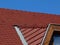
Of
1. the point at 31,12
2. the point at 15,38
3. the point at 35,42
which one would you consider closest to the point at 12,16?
the point at 31,12

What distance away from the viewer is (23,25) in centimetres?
1091

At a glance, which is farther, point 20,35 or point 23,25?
point 23,25

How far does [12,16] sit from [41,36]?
275cm

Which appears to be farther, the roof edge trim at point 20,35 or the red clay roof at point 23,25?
the red clay roof at point 23,25

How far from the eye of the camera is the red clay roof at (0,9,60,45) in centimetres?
978

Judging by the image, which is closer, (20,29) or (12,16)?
(20,29)

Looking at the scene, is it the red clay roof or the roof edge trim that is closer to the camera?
the roof edge trim

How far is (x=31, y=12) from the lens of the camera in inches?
509

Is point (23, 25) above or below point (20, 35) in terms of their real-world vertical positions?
above

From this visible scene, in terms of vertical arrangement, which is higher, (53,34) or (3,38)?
(3,38)

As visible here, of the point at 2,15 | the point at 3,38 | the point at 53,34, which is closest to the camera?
the point at 53,34

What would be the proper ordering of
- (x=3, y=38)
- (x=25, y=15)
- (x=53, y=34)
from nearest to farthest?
(x=53, y=34), (x=3, y=38), (x=25, y=15)

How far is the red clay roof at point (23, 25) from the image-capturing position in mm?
9781

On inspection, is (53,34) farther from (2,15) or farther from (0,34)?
(2,15)
